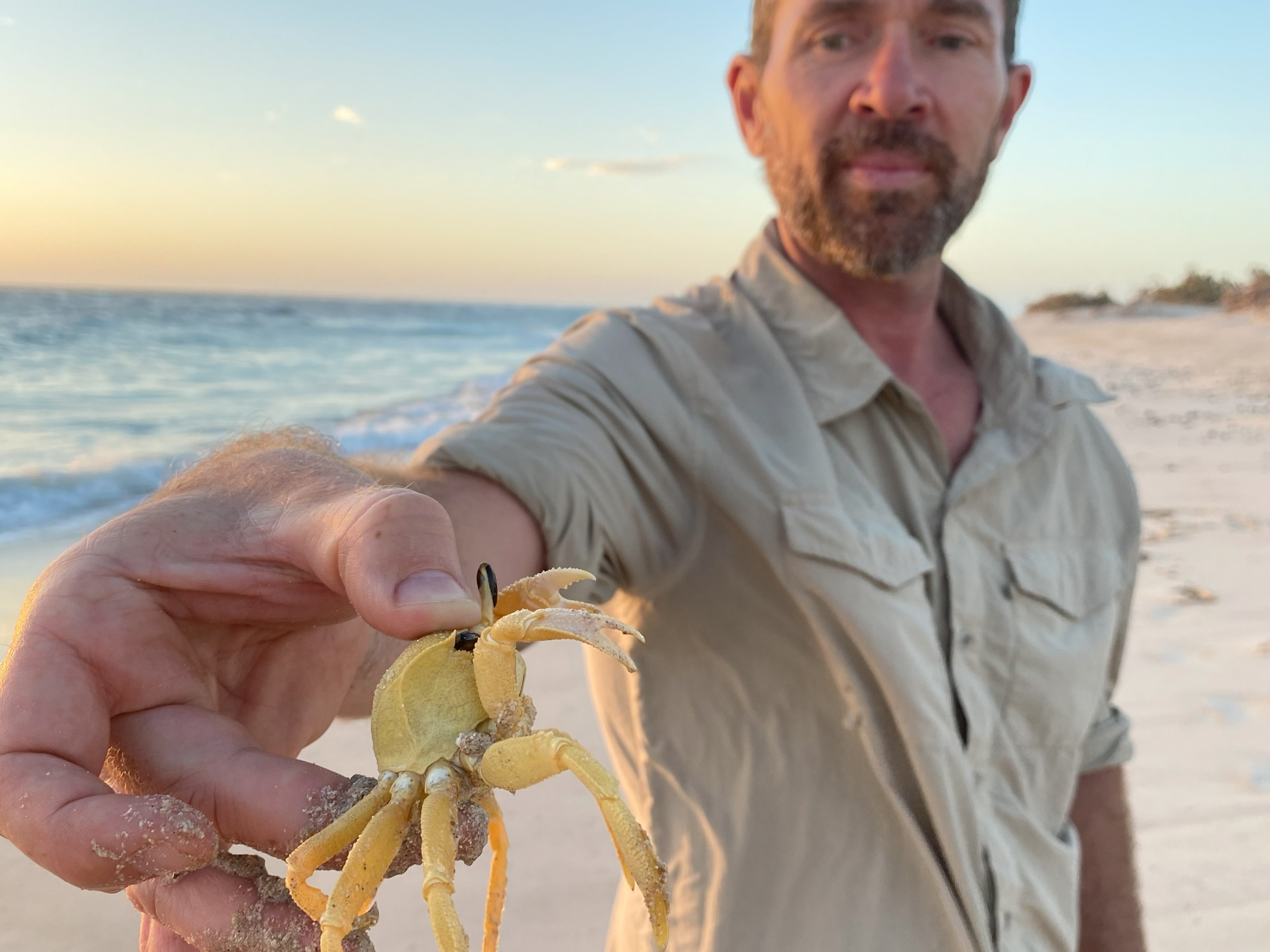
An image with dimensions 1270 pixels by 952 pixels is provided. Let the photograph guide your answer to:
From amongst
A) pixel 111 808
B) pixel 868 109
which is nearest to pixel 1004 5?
pixel 868 109

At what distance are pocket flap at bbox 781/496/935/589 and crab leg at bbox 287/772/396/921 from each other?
103 cm

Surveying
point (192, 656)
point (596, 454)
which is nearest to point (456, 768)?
point (192, 656)

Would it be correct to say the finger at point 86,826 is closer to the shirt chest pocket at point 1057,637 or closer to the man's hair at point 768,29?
the shirt chest pocket at point 1057,637

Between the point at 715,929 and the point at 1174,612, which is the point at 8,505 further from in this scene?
the point at 1174,612

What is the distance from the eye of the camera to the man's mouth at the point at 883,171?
2303 millimetres

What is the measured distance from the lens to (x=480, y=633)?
0.96 m

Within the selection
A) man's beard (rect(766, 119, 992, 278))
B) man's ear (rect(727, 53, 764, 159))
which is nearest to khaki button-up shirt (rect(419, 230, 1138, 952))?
man's beard (rect(766, 119, 992, 278))

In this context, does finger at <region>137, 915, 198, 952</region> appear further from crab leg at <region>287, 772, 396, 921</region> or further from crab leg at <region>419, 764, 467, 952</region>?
crab leg at <region>419, 764, 467, 952</region>

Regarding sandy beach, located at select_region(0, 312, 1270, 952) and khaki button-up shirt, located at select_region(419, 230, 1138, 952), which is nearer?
khaki button-up shirt, located at select_region(419, 230, 1138, 952)

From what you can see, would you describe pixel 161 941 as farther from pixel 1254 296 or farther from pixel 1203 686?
pixel 1254 296

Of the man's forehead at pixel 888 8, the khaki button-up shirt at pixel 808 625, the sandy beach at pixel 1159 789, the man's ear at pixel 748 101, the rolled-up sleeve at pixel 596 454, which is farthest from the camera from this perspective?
the sandy beach at pixel 1159 789

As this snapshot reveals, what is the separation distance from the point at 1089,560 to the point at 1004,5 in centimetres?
150

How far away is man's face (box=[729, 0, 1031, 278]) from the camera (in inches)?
88.0

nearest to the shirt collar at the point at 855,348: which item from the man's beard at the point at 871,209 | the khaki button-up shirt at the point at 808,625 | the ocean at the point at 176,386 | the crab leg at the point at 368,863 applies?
the khaki button-up shirt at the point at 808,625
